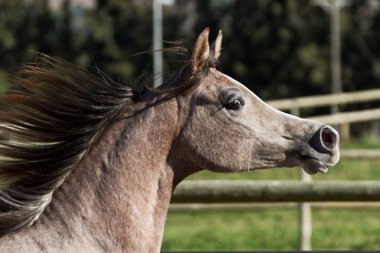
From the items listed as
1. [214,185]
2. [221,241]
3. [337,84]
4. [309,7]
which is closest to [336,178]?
[221,241]

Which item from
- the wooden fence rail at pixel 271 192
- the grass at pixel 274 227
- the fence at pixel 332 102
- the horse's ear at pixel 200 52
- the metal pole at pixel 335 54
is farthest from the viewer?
the metal pole at pixel 335 54

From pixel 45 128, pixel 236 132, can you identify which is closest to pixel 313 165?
pixel 236 132

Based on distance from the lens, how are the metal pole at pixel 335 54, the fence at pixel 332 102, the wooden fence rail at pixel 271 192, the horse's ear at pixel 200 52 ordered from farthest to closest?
the metal pole at pixel 335 54, the fence at pixel 332 102, the wooden fence rail at pixel 271 192, the horse's ear at pixel 200 52

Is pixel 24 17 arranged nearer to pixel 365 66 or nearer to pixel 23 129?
pixel 365 66

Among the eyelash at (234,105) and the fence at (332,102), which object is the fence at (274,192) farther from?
the fence at (332,102)

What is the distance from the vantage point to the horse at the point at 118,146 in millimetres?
3992

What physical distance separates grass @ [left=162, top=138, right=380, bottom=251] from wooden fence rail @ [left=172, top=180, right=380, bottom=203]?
3.35m

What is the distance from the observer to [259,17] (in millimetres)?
34406

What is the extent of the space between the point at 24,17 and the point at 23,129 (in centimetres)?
3195

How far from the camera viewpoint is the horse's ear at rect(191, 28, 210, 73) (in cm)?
415

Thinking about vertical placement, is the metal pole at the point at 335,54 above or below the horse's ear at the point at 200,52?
above

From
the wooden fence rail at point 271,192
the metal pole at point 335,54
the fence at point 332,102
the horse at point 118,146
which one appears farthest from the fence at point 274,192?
the metal pole at point 335,54

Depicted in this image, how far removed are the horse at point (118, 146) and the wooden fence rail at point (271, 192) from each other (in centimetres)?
150

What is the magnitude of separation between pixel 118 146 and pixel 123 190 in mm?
187
